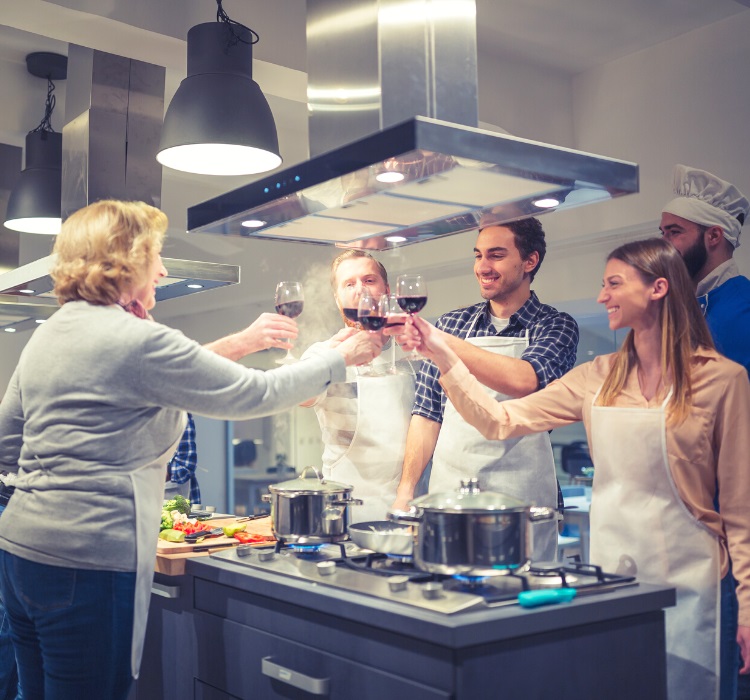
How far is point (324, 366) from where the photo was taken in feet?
6.89

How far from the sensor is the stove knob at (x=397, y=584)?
5.77ft

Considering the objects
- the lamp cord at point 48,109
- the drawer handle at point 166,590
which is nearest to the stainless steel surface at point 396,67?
the drawer handle at point 166,590

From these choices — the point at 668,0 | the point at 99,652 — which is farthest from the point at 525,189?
the point at 668,0

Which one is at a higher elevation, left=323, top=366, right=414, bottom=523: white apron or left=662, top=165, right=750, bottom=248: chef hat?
left=662, top=165, right=750, bottom=248: chef hat

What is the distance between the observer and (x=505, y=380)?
8.73 feet

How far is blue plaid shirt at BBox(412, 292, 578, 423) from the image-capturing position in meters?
2.76

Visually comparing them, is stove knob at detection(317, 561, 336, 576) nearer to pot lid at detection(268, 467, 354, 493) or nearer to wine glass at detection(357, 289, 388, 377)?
pot lid at detection(268, 467, 354, 493)

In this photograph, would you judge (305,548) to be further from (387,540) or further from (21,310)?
(21,310)

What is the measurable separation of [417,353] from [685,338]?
27.7 inches

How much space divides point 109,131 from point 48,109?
5.47 ft

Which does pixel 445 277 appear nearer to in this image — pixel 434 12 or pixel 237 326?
pixel 237 326

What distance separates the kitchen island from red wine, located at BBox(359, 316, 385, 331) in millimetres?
Result: 649

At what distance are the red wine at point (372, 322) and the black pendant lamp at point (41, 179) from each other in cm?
293

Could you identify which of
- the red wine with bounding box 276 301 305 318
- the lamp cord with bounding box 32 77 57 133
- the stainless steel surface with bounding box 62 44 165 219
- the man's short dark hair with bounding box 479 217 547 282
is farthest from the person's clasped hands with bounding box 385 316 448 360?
the lamp cord with bounding box 32 77 57 133
